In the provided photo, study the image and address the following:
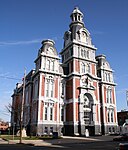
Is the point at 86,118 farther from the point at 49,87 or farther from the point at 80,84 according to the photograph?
the point at 49,87

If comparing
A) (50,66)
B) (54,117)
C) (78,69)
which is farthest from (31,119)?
(78,69)

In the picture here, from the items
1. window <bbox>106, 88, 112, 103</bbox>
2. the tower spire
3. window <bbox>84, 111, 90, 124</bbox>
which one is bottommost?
window <bbox>84, 111, 90, 124</bbox>

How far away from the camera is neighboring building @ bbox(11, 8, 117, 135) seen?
158 ft

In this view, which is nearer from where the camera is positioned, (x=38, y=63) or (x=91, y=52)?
(x=38, y=63)

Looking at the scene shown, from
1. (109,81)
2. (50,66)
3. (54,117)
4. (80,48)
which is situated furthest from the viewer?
(109,81)

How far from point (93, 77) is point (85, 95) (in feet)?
18.4

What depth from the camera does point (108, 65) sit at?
209 feet

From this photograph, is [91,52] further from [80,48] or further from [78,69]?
[78,69]

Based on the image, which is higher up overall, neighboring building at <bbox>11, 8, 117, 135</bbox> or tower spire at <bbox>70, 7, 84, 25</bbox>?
tower spire at <bbox>70, 7, 84, 25</bbox>

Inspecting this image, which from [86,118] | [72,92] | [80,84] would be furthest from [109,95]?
[72,92]

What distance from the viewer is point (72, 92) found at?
5106cm

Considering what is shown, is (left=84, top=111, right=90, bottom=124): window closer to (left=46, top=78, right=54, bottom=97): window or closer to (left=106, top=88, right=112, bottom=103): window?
(left=106, top=88, right=112, bottom=103): window

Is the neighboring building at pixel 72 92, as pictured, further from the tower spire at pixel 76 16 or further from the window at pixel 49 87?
the tower spire at pixel 76 16

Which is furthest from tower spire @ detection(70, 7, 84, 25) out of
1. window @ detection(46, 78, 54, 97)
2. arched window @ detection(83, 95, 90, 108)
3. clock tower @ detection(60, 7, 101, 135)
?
arched window @ detection(83, 95, 90, 108)
